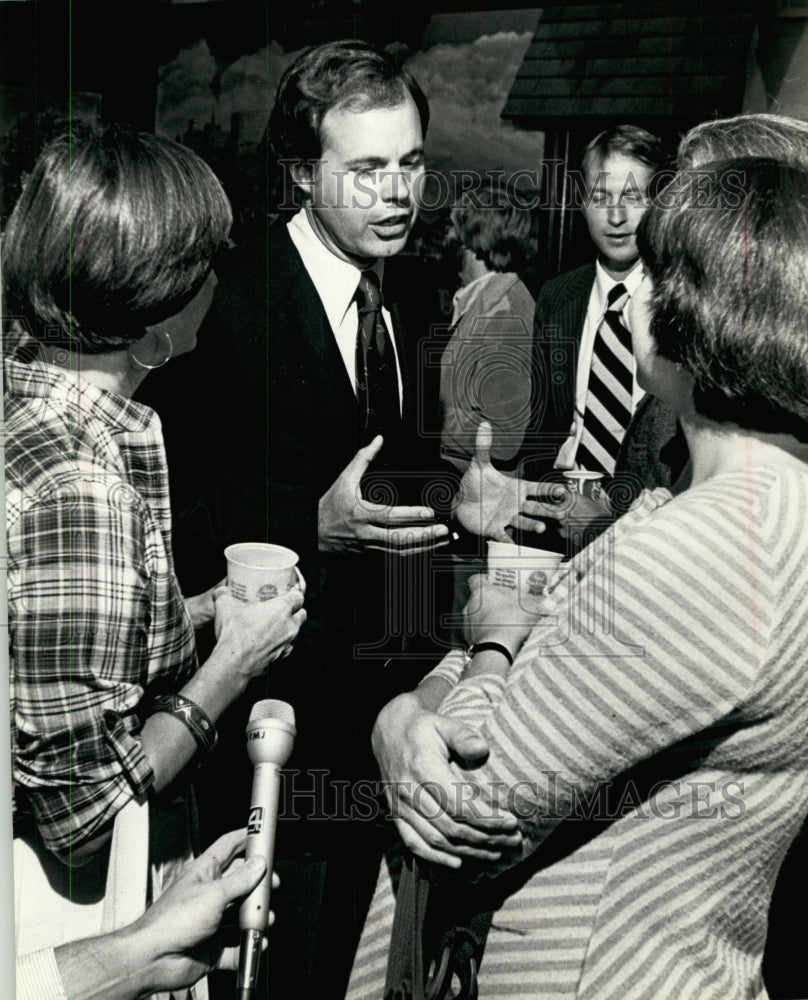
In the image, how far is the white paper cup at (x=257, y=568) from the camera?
2811 millimetres

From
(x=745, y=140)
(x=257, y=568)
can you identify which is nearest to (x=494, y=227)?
(x=745, y=140)

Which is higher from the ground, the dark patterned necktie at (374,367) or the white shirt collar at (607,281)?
the white shirt collar at (607,281)

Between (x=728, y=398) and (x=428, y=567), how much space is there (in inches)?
36.6

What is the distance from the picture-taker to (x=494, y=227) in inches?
109

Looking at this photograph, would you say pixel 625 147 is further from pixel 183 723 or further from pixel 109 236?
pixel 183 723

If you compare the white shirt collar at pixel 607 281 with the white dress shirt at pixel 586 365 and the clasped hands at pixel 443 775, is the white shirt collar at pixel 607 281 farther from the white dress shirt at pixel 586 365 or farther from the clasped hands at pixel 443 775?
the clasped hands at pixel 443 775

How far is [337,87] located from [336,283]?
0.46 m

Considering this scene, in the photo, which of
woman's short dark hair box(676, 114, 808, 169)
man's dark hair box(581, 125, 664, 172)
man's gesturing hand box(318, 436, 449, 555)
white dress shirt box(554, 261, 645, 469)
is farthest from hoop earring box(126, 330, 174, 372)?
woman's short dark hair box(676, 114, 808, 169)

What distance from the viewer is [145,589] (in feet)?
8.75

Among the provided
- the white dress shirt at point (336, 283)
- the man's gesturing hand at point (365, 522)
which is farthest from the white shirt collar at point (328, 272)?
the man's gesturing hand at point (365, 522)

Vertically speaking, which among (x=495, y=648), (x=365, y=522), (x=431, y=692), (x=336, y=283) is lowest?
(x=431, y=692)

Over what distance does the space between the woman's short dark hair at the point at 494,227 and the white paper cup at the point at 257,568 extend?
87 cm

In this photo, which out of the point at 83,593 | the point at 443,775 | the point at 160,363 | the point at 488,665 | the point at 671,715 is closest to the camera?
the point at 671,715

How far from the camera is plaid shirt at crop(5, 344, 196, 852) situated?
2646 mm
